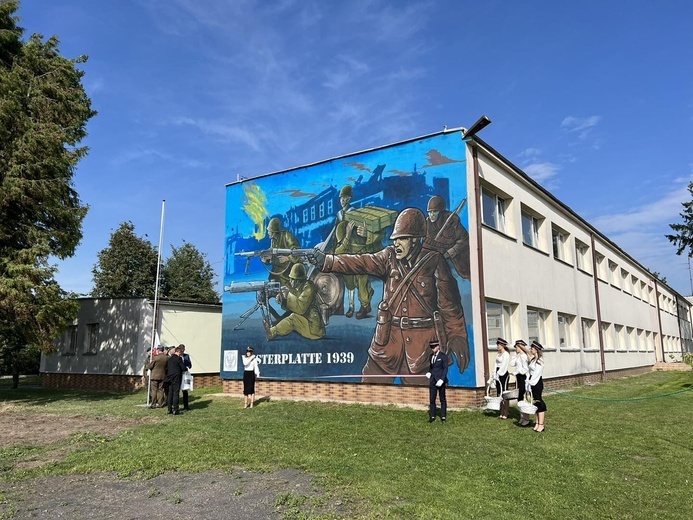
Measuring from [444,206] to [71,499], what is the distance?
11.2 metres

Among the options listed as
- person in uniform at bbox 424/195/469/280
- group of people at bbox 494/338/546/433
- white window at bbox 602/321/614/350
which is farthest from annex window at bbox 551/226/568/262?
group of people at bbox 494/338/546/433

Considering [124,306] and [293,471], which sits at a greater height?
[124,306]

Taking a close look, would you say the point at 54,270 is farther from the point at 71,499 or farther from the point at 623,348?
the point at 623,348

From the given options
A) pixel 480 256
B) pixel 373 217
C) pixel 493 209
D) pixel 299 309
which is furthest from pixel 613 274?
pixel 299 309

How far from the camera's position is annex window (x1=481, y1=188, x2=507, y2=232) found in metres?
16.1

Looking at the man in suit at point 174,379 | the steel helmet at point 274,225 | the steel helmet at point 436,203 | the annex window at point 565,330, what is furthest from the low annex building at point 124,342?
the annex window at point 565,330

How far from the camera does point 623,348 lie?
29.5 metres

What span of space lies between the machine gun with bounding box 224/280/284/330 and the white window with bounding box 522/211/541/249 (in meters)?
8.94

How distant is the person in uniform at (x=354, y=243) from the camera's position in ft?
51.2

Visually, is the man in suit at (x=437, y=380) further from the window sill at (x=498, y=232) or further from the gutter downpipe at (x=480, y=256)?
the window sill at (x=498, y=232)

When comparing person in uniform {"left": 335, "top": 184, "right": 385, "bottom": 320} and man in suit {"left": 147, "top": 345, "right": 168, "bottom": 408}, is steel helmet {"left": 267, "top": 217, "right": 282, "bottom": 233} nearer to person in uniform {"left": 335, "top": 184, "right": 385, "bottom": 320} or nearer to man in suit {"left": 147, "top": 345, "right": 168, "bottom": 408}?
person in uniform {"left": 335, "top": 184, "right": 385, "bottom": 320}

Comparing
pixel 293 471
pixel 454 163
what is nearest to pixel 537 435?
pixel 293 471

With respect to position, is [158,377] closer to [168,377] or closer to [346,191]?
[168,377]

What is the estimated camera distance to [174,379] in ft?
44.8
